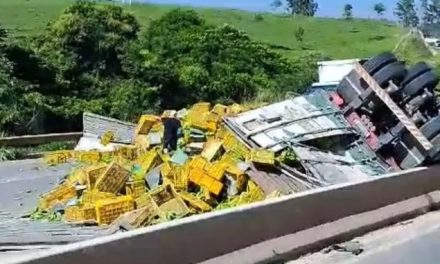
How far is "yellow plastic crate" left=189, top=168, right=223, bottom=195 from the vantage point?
48.2 feet

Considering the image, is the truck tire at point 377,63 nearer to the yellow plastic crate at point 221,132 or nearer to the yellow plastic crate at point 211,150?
the yellow plastic crate at point 221,132

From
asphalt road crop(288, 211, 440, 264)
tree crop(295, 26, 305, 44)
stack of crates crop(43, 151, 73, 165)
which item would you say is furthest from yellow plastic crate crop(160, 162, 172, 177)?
tree crop(295, 26, 305, 44)

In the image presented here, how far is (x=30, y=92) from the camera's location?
35812mm

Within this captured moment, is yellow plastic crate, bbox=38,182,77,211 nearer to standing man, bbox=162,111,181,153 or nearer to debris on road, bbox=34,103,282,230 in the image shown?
debris on road, bbox=34,103,282,230

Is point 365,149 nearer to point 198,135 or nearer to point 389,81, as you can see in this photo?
point 389,81

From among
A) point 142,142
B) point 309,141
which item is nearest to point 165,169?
point 309,141

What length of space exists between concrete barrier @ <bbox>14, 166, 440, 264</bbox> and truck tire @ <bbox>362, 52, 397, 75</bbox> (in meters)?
4.76

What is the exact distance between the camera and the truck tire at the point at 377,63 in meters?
18.3

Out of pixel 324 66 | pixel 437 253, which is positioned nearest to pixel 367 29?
pixel 324 66

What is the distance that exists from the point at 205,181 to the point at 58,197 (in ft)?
8.21

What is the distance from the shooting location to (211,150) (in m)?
16.5

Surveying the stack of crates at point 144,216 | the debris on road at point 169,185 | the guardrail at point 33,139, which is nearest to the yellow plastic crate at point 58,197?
the debris on road at point 169,185

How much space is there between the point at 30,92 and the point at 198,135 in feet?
61.5

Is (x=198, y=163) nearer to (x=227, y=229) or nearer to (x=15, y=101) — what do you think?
(x=227, y=229)
